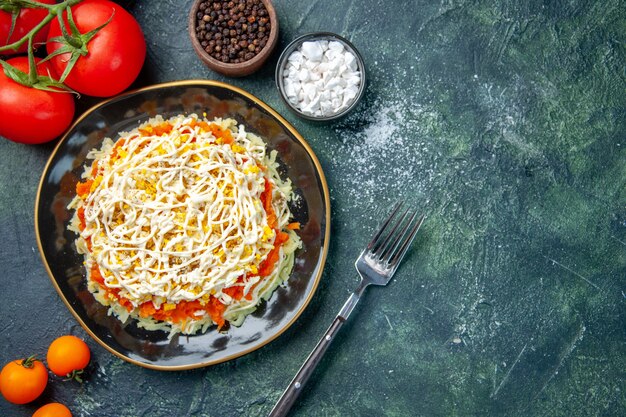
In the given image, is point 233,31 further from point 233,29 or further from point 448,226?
point 448,226

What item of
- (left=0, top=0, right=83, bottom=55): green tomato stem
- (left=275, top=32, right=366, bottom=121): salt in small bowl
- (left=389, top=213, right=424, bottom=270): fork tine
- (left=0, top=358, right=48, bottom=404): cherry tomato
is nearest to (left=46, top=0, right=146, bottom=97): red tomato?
(left=0, top=0, right=83, bottom=55): green tomato stem

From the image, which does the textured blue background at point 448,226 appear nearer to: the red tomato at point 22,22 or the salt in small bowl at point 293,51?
the salt in small bowl at point 293,51

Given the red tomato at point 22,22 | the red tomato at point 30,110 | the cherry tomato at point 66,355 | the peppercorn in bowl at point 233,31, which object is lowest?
the cherry tomato at point 66,355

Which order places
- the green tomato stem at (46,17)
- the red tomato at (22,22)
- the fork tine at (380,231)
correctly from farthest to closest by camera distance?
the fork tine at (380,231) < the red tomato at (22,22) < the green tomato stem at (46,17)

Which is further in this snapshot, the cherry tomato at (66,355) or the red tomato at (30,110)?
the cherry tomato at (66,355)

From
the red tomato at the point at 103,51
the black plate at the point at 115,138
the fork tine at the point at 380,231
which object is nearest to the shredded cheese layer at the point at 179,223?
the black plate at the point at 115,138

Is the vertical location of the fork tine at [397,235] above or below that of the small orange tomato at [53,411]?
above

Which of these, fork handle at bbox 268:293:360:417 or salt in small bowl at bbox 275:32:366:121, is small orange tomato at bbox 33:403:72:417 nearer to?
fork handle at bbox 268:293:360:417

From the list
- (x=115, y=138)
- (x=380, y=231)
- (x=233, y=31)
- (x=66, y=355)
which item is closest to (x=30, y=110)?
(x=115, y=138)
